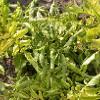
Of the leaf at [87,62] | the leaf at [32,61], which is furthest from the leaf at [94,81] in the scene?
the leaf at [32,61]

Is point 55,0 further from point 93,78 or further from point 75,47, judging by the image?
point 93,78

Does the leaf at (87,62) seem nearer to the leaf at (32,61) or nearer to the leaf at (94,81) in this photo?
the leaf at (94,81)

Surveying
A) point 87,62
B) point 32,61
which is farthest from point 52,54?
point 87,62

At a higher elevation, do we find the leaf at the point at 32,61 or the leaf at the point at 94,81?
the leaf at the point at 32,61

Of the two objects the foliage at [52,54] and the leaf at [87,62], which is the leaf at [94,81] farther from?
the leaf at [87,62]

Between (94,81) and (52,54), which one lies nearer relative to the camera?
(94,81)

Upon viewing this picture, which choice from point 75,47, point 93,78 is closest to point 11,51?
point 75,47

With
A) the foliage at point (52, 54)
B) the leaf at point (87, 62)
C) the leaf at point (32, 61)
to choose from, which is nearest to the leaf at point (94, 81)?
the foliage at point (52, 54)

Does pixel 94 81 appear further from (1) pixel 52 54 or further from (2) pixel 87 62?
(1) pixel 52 54

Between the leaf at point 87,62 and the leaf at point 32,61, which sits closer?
the leaf at point 87,62

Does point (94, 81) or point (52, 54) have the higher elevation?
point (52, 54)
